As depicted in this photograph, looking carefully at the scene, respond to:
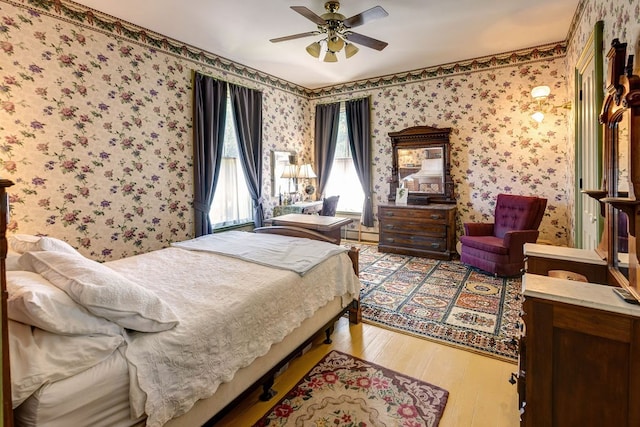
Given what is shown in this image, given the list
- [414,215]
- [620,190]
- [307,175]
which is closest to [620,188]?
[620,190]

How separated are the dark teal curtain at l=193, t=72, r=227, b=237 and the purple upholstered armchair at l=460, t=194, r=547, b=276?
138 inches

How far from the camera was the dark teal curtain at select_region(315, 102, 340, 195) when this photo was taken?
5902mm

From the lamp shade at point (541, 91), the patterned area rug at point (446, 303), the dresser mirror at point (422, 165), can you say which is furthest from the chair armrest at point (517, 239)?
the lamp shade at point (541, 91)

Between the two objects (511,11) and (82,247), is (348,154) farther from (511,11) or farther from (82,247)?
(82,247)

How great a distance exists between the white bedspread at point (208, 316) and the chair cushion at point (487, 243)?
7.34ft

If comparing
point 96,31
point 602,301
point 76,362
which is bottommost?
point 76,362

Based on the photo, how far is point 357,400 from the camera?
187 centimetres

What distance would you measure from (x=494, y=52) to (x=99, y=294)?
17.1 ft

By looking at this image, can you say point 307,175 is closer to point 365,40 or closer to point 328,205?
point 328,205

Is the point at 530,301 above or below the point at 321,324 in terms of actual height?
above

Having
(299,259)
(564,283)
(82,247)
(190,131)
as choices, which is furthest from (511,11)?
(82,247)

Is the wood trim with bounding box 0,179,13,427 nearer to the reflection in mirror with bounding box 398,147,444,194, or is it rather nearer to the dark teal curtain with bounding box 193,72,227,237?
the dark teal curtain with bounding box 193,72,227,237

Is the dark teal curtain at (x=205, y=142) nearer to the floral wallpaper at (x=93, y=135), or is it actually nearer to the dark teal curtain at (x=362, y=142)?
the floral wallpaper at (x=93, y=135)

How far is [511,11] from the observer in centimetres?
322
